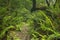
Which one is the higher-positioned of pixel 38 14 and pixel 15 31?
pixel 38 14

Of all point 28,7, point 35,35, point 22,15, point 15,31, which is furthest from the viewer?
point 28,7

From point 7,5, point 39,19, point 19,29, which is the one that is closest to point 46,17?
point 39,19

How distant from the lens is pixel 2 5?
7188 millimetres

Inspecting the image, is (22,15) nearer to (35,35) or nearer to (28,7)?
(28,7)

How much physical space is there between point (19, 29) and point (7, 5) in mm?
1730

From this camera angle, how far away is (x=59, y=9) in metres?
6.14

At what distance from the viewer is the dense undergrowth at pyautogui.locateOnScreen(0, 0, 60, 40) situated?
5.65 meters

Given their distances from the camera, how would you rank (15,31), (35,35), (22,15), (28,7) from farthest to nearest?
1. (28,7)
2. (22,15)
3. (15,31)
4. (35,35)

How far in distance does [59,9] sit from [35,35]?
4.87 feet

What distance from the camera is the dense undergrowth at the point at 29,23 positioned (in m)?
5.65

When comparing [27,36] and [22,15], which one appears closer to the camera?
[27,36]

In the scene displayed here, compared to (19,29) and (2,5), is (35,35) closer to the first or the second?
(19,29)

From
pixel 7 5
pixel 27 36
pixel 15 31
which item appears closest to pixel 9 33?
pixel 15 31

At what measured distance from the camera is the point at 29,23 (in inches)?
242
